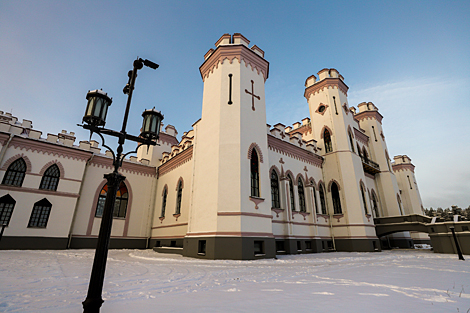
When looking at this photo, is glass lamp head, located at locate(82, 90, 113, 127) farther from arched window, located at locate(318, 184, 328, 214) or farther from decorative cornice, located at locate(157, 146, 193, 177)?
arched window, located at locate(318, 184, 328, 214)

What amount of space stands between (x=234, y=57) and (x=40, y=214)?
1701cm

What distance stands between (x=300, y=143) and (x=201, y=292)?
53.9 feet

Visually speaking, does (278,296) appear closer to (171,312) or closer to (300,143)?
(171,312)

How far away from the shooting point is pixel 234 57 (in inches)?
574

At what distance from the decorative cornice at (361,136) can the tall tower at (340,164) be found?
272 cm

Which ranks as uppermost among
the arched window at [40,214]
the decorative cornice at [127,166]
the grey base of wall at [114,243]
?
the decorative cornice at [127,166]

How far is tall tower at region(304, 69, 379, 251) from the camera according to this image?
17.6 meters

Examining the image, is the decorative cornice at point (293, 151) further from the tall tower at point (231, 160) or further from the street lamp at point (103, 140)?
the street lamp at point (103, 140)

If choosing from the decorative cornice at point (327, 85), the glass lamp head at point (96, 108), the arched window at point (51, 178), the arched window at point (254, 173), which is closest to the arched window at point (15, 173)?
the arched window at point (51, 178)

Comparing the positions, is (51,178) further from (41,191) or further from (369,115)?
(369,115)

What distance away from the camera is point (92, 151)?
734 inches

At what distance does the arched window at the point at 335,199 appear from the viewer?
736 inches

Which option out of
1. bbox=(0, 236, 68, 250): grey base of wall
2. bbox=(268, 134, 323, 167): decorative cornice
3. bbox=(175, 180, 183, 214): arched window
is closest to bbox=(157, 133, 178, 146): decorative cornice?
bbox=(175, 180, 183, 214): arched window

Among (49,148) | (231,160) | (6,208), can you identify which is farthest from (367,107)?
(6,208)
